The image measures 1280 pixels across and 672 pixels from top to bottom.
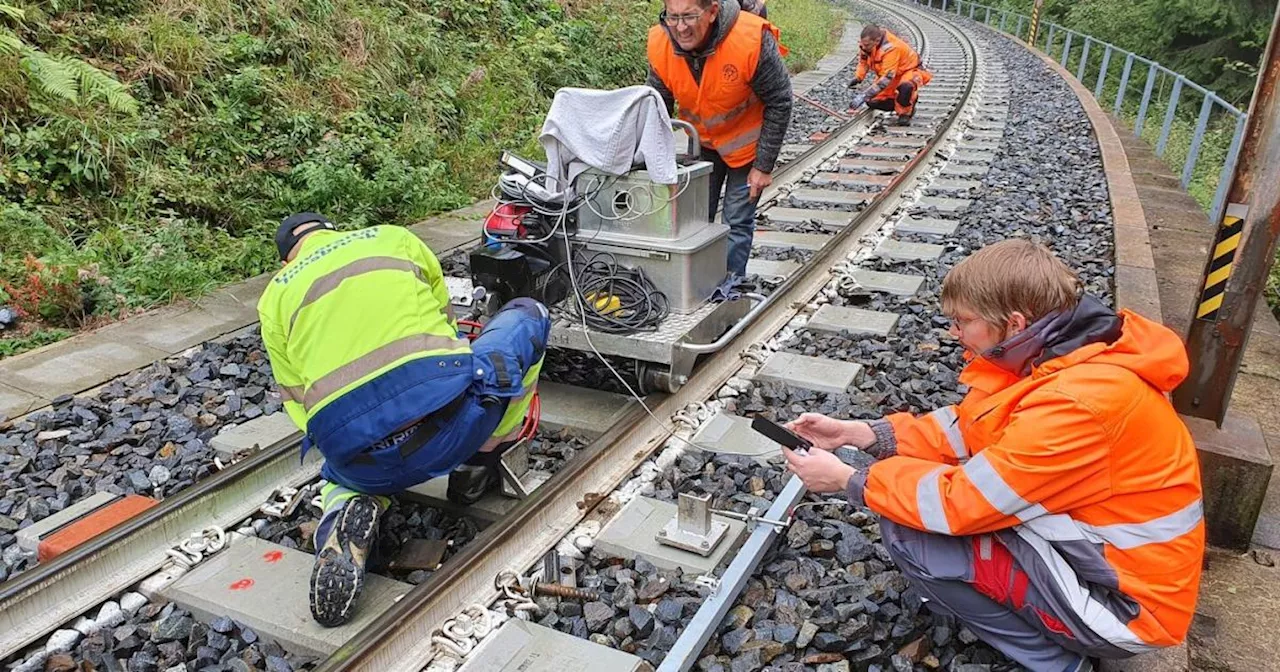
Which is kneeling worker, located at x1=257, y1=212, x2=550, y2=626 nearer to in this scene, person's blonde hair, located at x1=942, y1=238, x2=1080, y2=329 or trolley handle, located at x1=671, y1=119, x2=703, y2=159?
person's blonde hair, located at x1=942, y1=238, x2=1080, y2=329

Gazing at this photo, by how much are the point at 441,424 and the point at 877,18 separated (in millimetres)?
33973

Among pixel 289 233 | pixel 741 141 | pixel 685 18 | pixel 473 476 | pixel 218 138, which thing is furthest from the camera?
pixel 218 138

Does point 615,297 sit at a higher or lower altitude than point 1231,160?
lower

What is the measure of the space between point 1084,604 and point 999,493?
411mm

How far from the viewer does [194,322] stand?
5.63 meters

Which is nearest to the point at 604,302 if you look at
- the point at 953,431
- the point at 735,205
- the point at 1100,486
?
the point at 735,205

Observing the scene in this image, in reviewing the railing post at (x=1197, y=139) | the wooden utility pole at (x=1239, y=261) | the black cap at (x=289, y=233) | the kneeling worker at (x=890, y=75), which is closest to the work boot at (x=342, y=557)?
the black cap at (x=289, y=233)

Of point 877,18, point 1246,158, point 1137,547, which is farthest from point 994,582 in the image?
point 877,18

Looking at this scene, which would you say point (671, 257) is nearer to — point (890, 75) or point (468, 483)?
point (468, 483)

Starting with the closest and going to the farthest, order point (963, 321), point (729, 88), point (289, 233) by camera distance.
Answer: point (963, 321), point (289, 233), point (729, 88)

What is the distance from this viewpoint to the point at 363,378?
3055 mm

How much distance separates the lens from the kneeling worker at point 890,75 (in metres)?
12.3

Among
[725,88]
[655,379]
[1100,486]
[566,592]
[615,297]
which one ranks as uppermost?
[725,88]

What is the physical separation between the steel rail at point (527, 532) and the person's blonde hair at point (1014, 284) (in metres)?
1.80
